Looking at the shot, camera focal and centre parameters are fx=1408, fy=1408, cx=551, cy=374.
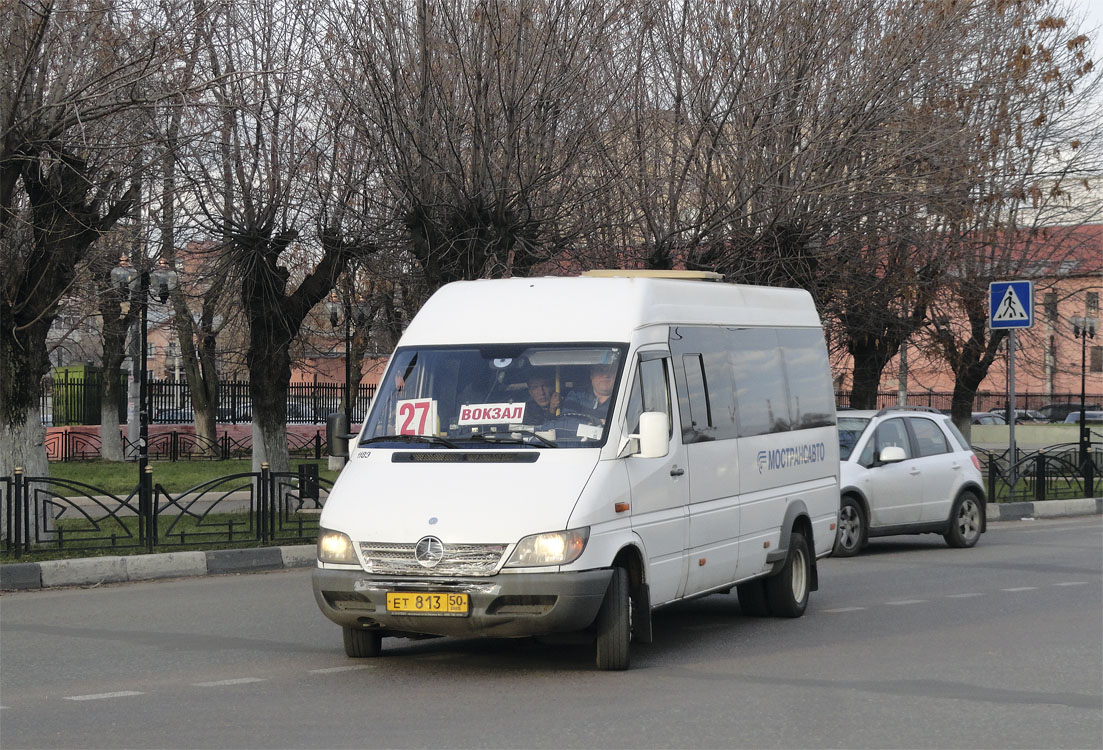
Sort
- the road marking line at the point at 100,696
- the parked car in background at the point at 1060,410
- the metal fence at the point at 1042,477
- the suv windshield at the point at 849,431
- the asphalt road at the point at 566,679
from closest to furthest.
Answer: the asphalt road at the point at 566,679
the road marking line at the point at 100,696
the suv windshield at the point at 849,431
the metal fence at the point at 1042,477
the parked car in background at the point at 1060,410

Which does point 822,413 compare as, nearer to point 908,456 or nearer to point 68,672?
point 908,456

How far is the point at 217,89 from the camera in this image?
1722 centimetres

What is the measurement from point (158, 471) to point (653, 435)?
22.9 m

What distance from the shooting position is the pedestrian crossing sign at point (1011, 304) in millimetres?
22672

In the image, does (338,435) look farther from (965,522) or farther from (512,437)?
(965,522)

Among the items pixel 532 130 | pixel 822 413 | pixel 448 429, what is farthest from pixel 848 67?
pixel 448 429

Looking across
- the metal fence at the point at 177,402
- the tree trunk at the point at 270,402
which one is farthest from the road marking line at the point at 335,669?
the metal fence at the point at 177,402

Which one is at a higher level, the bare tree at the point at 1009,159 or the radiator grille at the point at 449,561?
the bare tree at the point at 1009,159

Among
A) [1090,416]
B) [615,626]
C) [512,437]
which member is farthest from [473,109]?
[1090,416]

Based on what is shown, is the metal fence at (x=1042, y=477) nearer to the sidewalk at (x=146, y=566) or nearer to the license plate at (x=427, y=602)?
the sidewalk at (x=146, y=566)

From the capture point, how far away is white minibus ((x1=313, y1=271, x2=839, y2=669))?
8.17m

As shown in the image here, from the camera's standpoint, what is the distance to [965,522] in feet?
57.1

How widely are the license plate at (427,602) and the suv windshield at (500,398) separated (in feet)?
3.53

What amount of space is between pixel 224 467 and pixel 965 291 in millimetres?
16306
